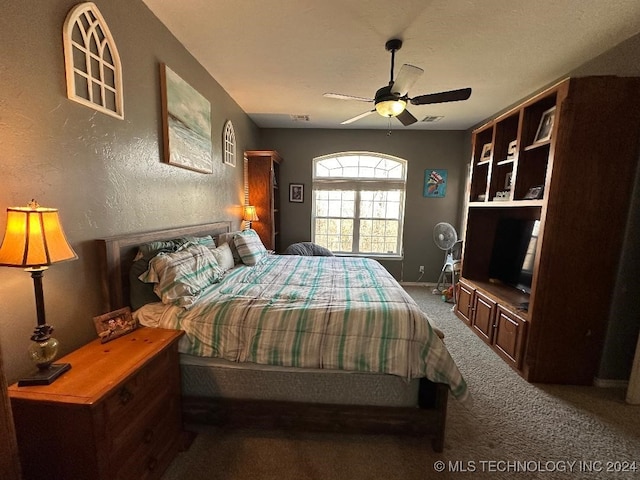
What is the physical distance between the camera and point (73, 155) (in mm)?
Result: 1400

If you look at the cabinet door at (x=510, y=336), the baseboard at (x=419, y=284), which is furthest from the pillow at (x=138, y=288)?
the baseboard at (x=419, y=284)

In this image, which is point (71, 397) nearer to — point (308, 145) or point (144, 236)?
point (144, 236)

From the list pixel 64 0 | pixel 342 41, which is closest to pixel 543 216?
pixel 342 41

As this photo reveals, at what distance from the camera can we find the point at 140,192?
1.88m

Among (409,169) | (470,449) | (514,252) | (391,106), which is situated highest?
(391,106)

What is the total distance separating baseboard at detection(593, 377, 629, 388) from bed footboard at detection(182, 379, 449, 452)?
1621 mm

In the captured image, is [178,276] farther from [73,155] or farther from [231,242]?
[231,242]

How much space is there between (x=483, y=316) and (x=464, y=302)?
1.58 feet

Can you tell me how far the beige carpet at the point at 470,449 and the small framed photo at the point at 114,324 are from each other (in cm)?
76

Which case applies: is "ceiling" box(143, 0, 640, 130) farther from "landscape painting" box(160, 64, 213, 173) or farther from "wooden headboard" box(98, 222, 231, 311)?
"wooden headboard" box(98, 222, 231, 311)

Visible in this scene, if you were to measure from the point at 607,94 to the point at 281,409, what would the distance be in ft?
10.1

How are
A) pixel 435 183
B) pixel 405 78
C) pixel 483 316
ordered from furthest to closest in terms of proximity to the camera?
pixel 435 183 → pixel 483 316 → pixel 405 78

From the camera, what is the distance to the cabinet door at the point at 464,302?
10.6 feet

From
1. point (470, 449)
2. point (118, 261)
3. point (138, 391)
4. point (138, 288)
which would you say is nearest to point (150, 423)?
point (138, 391)
